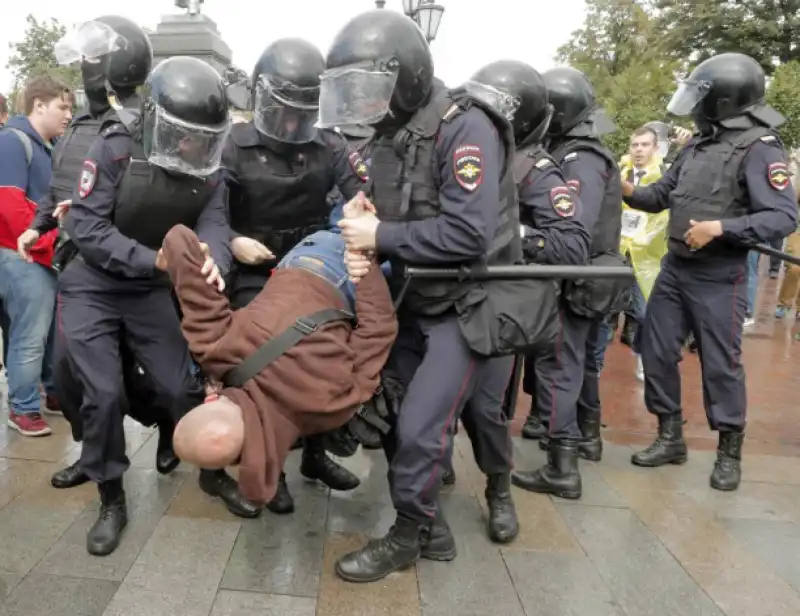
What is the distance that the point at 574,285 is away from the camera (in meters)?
3.61

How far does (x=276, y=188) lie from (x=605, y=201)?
1.70m

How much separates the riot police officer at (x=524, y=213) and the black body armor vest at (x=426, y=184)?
1.48ft

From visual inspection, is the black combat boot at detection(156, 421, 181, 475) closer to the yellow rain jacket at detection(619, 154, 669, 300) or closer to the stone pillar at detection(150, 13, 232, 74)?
the yellow rain jacket at detection(619, 154, 669, 300)

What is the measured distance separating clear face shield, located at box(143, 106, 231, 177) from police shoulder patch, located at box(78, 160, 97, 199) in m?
0.23

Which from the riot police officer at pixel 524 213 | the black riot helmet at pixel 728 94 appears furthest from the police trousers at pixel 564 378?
the black riot helmet at pixel 728 94

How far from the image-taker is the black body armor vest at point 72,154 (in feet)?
11.5

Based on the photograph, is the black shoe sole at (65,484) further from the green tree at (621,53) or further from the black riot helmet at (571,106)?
the green tree at (621,53)

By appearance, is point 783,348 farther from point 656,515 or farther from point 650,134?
point 656,515

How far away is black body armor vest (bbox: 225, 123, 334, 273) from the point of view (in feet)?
10.8

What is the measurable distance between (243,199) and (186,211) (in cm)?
46

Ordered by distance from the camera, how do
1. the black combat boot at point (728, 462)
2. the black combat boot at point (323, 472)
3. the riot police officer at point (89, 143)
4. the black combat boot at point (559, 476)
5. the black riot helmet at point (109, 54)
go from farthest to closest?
1. the black combat boot at point (728, 462)
2. the black combat boot at point (559, 476)
3. the black combat boot at point (323, 472)
4. the black riot helmet at point (109, 54)
5. the riot police officer at point (89, 143)

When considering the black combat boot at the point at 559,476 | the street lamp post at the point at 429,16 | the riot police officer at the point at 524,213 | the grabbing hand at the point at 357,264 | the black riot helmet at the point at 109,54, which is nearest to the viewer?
the grabbing hand at the point at 357,264

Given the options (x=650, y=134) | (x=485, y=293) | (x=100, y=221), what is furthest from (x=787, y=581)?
(x=650, y=134)

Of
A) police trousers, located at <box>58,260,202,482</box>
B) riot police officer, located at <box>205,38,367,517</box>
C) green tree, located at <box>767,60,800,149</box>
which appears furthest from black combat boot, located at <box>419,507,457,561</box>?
green tree, located at <box>767,60,800,149</box>
